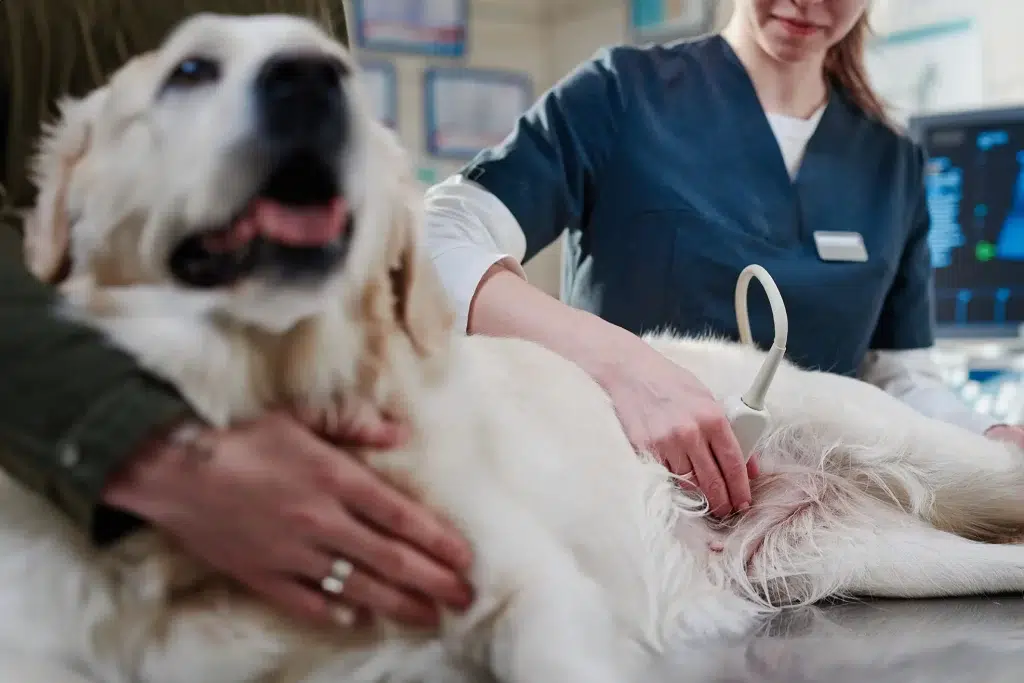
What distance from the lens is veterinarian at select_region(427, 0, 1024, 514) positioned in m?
1.09

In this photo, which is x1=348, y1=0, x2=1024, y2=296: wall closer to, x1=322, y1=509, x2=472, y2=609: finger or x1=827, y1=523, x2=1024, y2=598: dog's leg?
x1=827, y1=523, x2=1024, y2=598: dog's leg

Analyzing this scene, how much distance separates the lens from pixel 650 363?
33.1 inches

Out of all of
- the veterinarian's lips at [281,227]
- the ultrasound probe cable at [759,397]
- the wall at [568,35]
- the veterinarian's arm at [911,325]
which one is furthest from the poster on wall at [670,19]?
the veterinarian's lips at [281,227]

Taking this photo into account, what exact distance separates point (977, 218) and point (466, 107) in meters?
1.28

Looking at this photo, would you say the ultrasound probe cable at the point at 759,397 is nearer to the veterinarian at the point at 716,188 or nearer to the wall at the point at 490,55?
the veterinarian at the point at 716,188

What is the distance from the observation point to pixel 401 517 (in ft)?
1.69

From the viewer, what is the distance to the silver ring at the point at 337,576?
498 mm

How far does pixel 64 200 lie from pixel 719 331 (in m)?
0.85

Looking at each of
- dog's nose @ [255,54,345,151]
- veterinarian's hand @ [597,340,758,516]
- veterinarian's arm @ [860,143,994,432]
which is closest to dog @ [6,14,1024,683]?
dog's nose @ [255,54,345,151]

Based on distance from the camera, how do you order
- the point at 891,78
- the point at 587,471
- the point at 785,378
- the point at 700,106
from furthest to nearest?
the point at 891,78 < the point at 700,106 < the point at 785,378 < the point at 587,471

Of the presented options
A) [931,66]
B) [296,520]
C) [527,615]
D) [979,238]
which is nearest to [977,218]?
[979,238]

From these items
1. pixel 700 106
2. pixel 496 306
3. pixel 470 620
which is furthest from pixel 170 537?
pixel 700 106

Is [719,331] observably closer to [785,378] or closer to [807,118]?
[785,378]

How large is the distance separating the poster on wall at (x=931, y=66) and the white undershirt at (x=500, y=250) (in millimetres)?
1064
